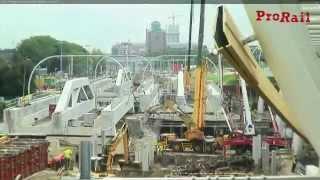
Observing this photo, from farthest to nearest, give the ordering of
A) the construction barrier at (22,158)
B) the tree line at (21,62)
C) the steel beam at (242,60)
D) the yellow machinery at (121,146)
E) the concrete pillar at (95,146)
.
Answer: the tree line at (21,62) < the concrete pillar at (95,146) < the yellow machinery at (121,146) < the construction barrier at (22,158) < the steel beam at (242,60)

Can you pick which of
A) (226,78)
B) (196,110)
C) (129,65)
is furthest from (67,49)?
(196,110)

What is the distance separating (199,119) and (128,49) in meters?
10.9

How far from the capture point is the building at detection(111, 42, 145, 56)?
76.9 feet

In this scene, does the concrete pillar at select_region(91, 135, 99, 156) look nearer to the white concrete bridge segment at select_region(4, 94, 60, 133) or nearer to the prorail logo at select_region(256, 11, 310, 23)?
the white concrete bridge segment at select_region(4, 94, 60, 133)

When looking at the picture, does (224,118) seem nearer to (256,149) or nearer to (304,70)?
(256,149)

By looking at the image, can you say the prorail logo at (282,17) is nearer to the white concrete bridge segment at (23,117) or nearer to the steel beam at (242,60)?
the steel beam at (242,60)

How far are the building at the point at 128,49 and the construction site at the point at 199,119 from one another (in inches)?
16.0

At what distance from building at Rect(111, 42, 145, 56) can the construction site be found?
41cm

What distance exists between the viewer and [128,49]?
23.3 meters

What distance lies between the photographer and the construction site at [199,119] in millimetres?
3033

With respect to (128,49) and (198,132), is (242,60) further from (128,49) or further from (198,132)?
(128,49)

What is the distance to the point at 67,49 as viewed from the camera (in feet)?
98.2

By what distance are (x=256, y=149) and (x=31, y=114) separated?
777cm

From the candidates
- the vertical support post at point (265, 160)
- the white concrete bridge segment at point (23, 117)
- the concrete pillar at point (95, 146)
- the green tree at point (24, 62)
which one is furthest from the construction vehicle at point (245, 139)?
the green tree at point (24, 62)
